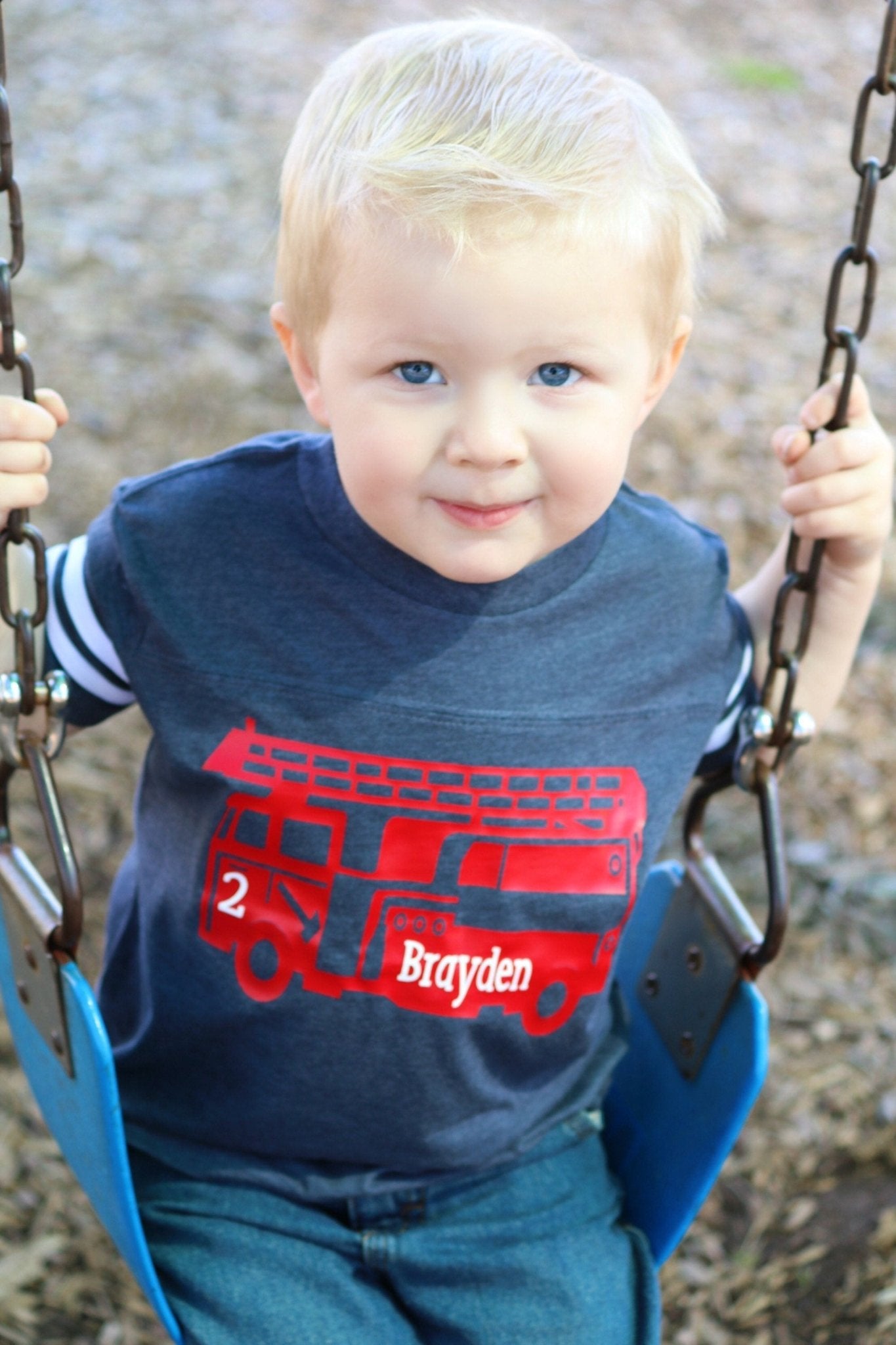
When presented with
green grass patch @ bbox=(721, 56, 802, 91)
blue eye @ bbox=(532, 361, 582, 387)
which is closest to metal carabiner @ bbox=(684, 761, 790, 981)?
blue eye @ bbox=(532, 361, 582, 387)

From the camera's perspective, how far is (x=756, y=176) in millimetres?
4758

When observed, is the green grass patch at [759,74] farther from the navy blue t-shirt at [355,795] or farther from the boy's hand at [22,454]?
the boy's hand at [22,454]

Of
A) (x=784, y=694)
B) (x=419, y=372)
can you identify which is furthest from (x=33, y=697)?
(x=784, y=694)

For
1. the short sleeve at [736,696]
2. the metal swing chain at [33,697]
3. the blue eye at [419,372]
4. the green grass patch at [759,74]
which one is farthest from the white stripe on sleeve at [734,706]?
the green grass patch at [759,74]

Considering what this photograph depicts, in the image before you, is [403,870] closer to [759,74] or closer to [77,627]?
[77,627]

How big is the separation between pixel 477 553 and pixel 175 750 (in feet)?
1.15

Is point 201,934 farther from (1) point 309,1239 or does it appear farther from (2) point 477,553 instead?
(2) point 477,553

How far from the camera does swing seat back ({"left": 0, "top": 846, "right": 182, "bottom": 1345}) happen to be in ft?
4.38

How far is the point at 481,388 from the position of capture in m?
1.29

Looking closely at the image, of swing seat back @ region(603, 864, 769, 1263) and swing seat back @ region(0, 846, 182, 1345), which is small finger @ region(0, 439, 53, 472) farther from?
swing seat back @ region(603, 864, 769, 1263)

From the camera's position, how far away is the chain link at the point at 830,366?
1354mm

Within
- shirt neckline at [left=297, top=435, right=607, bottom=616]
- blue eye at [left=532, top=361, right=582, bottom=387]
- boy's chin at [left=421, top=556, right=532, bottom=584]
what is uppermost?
blue eye at [left=532, top=361, right=582, bottom=387]

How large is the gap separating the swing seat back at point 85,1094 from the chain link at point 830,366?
67 centimetres

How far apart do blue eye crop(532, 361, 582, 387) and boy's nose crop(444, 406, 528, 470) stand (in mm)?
50
